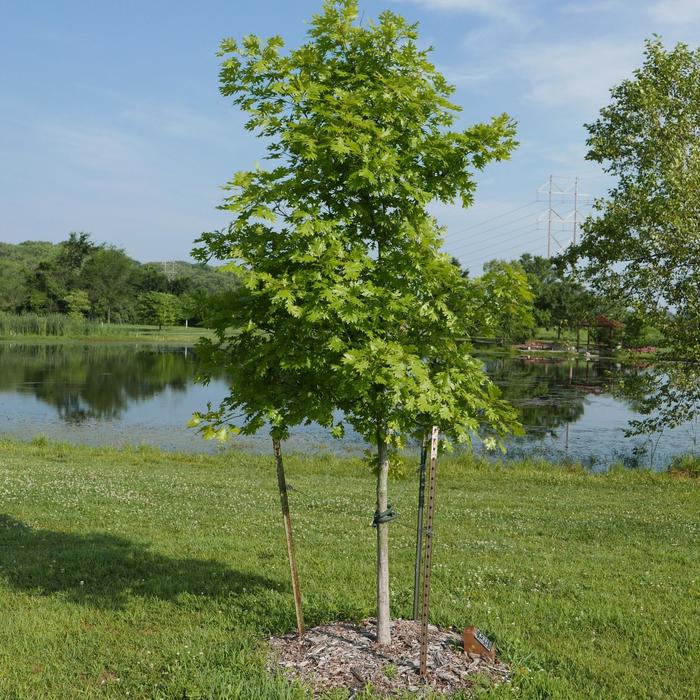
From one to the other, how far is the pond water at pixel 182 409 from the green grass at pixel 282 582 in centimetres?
1101

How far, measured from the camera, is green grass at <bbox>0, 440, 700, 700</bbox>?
602 centimetres

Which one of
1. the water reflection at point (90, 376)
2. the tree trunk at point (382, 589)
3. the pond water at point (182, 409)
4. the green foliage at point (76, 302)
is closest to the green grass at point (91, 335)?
the green foliage at point (76, 302)

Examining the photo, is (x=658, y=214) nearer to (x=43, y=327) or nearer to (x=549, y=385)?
(x=549, y=385)

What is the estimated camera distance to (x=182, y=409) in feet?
124

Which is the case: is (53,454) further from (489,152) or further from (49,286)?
(49,286)

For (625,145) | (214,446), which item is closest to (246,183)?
(625,145)

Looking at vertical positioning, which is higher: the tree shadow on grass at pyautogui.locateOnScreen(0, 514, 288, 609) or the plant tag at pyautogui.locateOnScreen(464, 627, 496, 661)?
the plant tag at pyautogui.locateOnScreen(464, 627, 496, 661)

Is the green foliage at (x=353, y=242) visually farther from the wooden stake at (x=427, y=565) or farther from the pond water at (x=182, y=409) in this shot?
the pond water at (x=182, y=409)

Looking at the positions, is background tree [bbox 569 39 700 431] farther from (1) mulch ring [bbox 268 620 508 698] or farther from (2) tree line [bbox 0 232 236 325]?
(2) tree line [bbox 0 232 236 325]

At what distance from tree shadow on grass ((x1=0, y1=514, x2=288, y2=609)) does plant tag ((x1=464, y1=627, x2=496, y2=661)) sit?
2.80 metres

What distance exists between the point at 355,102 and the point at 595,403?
129 feet

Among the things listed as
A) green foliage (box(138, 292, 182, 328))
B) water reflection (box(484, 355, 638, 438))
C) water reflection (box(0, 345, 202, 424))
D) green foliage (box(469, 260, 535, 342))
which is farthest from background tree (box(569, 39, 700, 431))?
green foliage (box(138, 292, 182, 328))

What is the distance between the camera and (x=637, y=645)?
6.74 m

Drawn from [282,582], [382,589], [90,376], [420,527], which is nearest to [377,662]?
[382,589]
